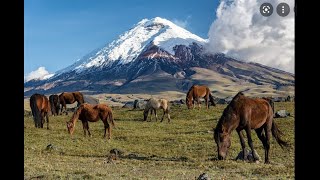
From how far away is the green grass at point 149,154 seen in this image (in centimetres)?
1420

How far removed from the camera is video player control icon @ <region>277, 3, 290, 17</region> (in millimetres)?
5371

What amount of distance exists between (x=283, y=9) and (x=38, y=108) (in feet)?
98.7

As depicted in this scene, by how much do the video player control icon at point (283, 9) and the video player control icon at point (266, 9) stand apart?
0.61ft

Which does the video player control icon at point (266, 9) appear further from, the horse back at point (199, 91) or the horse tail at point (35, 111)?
the horse back at point (199, 91)

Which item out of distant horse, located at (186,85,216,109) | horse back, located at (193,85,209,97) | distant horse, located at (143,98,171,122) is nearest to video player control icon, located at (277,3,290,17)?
distant horse, located at (143,98,171,122)

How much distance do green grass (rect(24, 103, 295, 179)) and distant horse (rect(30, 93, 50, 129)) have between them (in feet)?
3.88

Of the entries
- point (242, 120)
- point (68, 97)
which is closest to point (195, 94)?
point (68, 97)

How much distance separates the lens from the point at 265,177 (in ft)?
43.9

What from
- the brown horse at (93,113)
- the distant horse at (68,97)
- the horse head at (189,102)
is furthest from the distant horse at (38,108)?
the horse head at (189,102)

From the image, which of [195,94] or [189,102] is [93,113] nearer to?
[189,102]

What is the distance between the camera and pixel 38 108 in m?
33.3

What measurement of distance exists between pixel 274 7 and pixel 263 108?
1357cm
